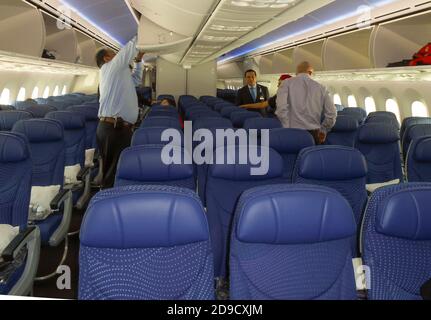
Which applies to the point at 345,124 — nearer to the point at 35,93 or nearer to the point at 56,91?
the point at 35,93

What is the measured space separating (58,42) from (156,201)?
30.4ft

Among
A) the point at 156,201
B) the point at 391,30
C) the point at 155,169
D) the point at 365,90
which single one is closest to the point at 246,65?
the point at 365,90

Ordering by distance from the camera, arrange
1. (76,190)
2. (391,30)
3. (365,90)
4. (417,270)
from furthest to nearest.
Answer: (365,90) → (391,30) → (76,190) → (417,270)

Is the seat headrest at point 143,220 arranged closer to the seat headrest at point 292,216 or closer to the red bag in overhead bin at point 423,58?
the seat headrest at point 292,216

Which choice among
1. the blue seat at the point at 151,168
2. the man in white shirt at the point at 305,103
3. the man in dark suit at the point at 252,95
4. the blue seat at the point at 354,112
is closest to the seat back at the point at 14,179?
the blue seat at the point at 151,168

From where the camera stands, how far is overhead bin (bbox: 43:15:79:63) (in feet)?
32.0

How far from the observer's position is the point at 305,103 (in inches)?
231

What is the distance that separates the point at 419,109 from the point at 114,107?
527 centimetres

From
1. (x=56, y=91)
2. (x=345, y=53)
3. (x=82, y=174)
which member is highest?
(x=345, y=53)

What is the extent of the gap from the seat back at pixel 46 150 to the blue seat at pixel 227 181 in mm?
1982

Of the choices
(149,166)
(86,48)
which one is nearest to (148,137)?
(149,166)

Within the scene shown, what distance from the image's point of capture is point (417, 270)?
2.21 m

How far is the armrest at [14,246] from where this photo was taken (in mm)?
2529
